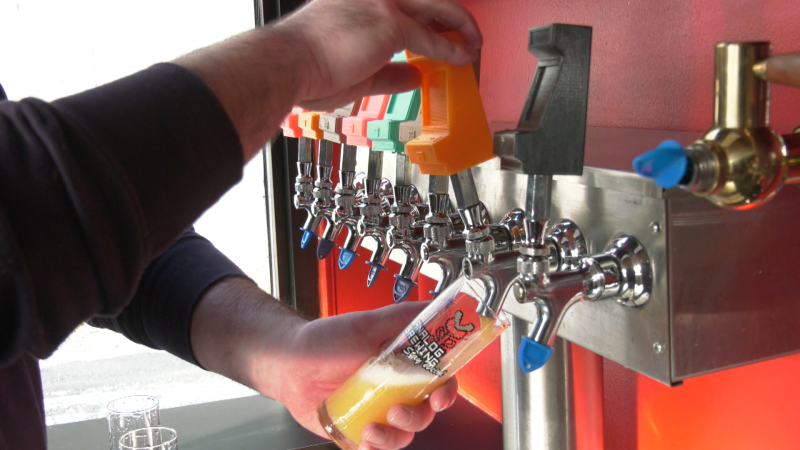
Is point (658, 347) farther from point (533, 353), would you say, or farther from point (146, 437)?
point (146, 437)

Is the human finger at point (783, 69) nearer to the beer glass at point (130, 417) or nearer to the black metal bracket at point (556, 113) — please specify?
the black metal bracket at point (556, 113)

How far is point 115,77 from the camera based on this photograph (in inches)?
78.3

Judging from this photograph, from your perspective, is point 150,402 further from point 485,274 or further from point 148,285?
point 485,274

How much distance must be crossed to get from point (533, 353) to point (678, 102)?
0.45 meters

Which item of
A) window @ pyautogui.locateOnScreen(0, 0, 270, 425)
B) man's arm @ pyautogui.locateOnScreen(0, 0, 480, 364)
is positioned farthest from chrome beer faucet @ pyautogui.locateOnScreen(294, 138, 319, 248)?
window @ pyautogui.locateOnScreen(0, 0, 270, 425)

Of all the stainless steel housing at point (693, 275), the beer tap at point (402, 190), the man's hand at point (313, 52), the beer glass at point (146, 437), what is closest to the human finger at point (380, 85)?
the man's hand at point (313, 52)

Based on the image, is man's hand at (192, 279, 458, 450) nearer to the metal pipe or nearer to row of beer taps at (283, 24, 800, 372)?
row of beer taps at (283, 24, 800, 372)

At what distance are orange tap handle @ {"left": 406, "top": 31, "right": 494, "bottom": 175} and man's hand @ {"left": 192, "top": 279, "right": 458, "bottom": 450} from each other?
0.78 feet

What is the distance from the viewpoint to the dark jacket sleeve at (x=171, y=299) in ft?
3.51

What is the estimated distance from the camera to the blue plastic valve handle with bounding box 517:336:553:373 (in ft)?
2.04

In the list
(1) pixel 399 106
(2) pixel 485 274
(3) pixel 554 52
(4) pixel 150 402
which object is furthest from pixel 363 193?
(4) pixel 150 402

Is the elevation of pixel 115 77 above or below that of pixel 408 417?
above

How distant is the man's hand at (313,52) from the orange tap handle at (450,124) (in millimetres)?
26

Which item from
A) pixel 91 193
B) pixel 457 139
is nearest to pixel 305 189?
pixel 457 139
